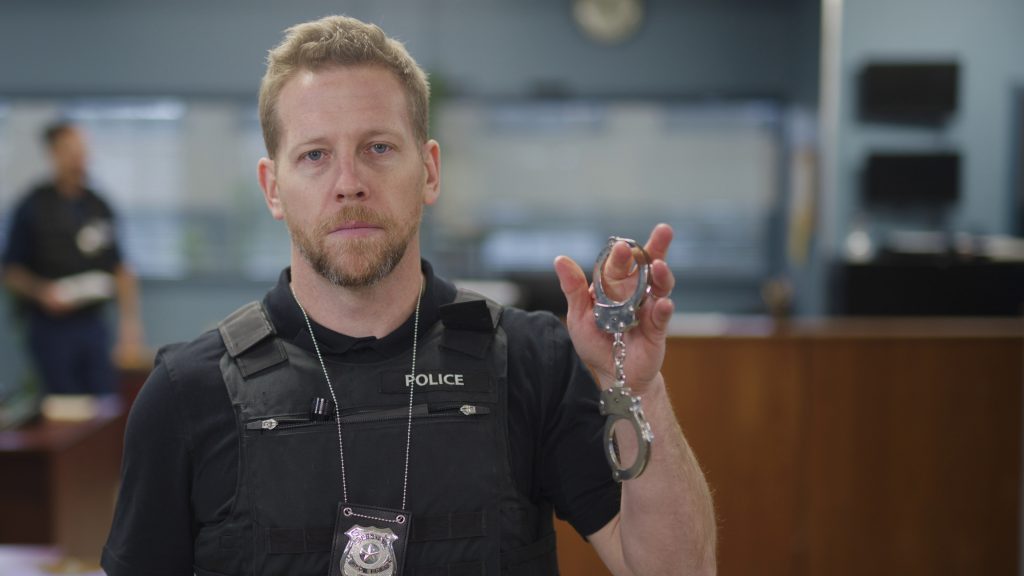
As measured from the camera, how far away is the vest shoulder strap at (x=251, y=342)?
1.24 meters

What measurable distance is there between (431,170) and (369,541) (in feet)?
1.54

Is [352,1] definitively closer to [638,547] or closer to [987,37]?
[987,37]

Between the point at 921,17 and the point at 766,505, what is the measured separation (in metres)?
3.52

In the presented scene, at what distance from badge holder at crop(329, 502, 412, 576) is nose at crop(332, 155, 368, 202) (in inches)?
14.2

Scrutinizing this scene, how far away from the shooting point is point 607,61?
21.9 ft

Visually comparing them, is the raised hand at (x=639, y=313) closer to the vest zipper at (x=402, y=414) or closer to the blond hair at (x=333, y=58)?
the vest zipper at (x=402, y=414)

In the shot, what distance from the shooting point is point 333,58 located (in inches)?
47.7

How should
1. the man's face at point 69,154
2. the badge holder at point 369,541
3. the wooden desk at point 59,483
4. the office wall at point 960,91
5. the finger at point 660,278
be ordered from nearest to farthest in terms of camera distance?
the finger at point 660,278 < the badge holder at point 369,541 < the wooden desk at point 59,483 < the man's face at point 69,154 < the office wall at point 960,91

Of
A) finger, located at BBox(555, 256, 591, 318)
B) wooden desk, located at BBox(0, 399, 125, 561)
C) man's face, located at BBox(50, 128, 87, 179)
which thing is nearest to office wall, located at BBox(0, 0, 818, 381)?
man's face, located at BBox(50, 128, 87, 179)

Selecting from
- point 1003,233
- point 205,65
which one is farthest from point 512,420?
point 205,65

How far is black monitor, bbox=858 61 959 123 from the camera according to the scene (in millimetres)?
5547

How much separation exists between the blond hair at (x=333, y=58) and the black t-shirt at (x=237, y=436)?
209mm

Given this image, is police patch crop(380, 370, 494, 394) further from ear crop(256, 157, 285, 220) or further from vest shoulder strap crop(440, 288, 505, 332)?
ear crop(256, 157, 285, 220)

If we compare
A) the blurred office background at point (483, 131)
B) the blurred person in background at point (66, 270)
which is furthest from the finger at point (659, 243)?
the blurred office background at point (483, 131)
